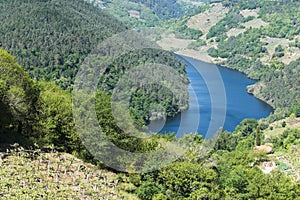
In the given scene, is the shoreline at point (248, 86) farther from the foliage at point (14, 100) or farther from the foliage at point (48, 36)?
the foliage at point (14, 100)

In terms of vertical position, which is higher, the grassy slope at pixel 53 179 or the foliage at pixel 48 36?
the foliage at pixel 48 36

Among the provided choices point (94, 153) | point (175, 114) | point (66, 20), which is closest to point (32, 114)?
point (94, 153)

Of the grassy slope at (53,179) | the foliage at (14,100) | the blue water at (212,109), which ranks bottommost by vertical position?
the blue water at (212,109)

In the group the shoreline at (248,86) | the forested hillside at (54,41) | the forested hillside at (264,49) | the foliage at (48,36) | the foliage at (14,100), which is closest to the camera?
the foliage at (14,100)

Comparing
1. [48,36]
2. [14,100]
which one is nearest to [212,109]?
[48,36]

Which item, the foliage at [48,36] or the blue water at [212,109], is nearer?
the blue water at [212,109]

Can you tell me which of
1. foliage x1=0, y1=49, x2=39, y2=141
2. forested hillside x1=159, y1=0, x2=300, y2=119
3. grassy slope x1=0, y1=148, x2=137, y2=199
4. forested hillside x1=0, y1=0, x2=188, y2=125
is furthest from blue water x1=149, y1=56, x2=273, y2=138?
grassy slope x1=0, y1=148, x2=137, y2=199

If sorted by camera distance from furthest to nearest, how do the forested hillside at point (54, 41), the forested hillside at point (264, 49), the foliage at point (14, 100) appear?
1. the forested hillside at point (264, 49)
2. the forested hillside at point (54, 41)
3. the foliage at point (14, 100)

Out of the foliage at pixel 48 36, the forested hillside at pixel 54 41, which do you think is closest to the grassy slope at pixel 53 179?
the forested hillside at pixel 54 41

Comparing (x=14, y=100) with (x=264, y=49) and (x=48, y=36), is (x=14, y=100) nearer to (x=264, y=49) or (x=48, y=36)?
(x=48, y=36)

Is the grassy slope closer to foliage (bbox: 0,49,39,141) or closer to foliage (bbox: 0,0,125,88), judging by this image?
foliage (bbox: 0,49,39,141)
